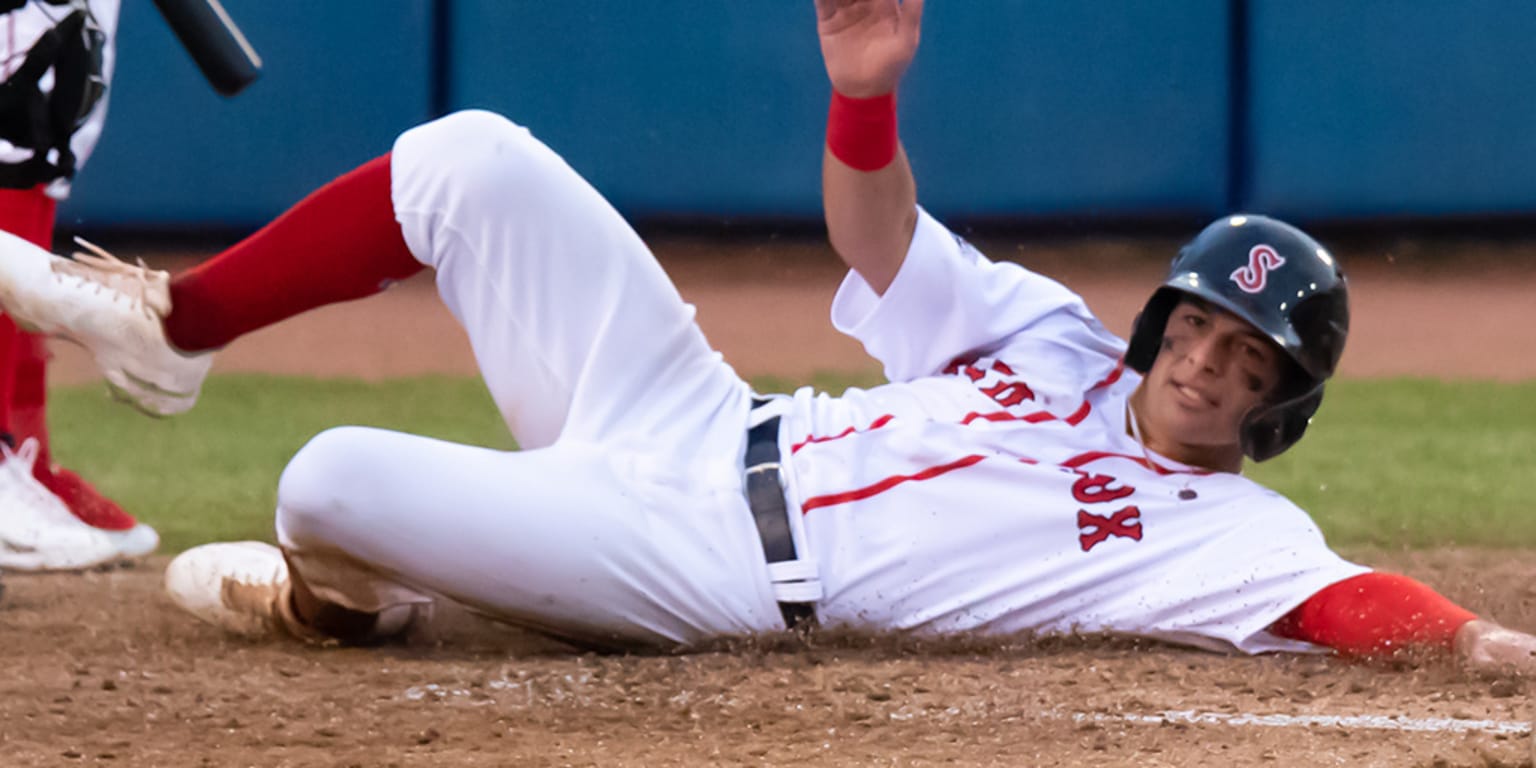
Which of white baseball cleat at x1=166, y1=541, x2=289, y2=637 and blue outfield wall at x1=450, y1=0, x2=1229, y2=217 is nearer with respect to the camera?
white baseball cleat at x1=166, y1=541, x2=289, y2=637

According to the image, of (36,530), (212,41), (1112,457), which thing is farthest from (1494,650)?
(36,530)

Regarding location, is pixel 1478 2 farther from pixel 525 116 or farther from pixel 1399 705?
pixel 1399 705

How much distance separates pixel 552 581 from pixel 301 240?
0.56 m

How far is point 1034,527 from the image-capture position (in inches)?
78.1

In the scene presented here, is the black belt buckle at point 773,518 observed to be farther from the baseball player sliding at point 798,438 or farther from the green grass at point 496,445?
the green grass at point 496,445

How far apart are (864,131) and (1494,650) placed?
0.87m

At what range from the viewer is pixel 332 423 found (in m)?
3.87

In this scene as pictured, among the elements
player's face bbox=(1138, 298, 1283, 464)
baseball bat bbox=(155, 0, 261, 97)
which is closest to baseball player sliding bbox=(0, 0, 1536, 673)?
player's face bbox=(1138, 298, 1283, 464)

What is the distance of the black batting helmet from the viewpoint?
1990 millimetres

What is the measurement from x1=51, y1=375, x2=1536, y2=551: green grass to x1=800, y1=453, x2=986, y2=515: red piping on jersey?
109cm

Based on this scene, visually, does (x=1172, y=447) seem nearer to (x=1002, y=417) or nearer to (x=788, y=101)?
(x=1002, y=417)

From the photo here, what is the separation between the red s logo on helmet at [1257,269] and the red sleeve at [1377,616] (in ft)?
1.11

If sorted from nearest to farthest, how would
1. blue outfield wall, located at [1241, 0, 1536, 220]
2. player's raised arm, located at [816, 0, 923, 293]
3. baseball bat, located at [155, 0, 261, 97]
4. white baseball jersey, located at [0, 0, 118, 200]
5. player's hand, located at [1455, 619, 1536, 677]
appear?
player's hand, located at [1455, 619, 1536, 677], player's raised arm, located at [816, 0, 923, 293], baseball bat, located at [155, 0, 261, 97], white baseball jersey, located at [0, 0, 118, 200], blue outfield wall, located at [1241, 0, 1536, 220]

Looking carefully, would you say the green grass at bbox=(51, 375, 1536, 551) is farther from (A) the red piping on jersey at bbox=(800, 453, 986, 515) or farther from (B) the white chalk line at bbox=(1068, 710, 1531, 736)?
(B) the white chalk line at bbox=(1068, 710, 1531, 736)
